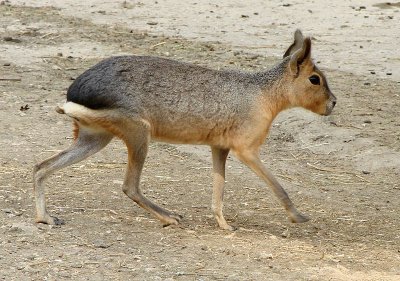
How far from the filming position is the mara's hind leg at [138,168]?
6328 mm

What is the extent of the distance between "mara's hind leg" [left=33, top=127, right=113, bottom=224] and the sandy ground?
120 millimetres

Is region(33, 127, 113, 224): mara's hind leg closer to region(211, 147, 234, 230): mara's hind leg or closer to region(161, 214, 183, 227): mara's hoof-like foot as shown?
region(161, 214, 183, 227): mara's hoof-like foot

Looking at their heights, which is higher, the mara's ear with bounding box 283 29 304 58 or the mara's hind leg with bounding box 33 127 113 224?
the mara's ear with bounding box 283 29 304 58

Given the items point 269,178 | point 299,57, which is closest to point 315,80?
point 299,57

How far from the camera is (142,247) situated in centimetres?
597

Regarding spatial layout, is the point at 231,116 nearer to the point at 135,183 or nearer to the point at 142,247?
the point at 135,183

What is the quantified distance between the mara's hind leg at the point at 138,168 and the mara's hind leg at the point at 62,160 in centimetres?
19

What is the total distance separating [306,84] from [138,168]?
1.34 meters

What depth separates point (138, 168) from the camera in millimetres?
6484

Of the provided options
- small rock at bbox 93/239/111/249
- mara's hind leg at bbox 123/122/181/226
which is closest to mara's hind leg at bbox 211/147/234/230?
mara's hind leg at bbox 123/122/181/226

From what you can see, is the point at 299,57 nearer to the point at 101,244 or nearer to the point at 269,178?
the point at 269,178

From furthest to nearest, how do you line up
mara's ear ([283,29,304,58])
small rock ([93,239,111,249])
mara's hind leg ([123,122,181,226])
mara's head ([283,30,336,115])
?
mara's ear ([283,29,304,58]) → mara's head ([283,30,336,115]) → mara's hind leg ([123,122,181,226]) → small rock ([93,239,111,249])

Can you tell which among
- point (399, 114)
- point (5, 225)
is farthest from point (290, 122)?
point (5, 225)

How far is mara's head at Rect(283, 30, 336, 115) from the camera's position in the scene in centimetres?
688
